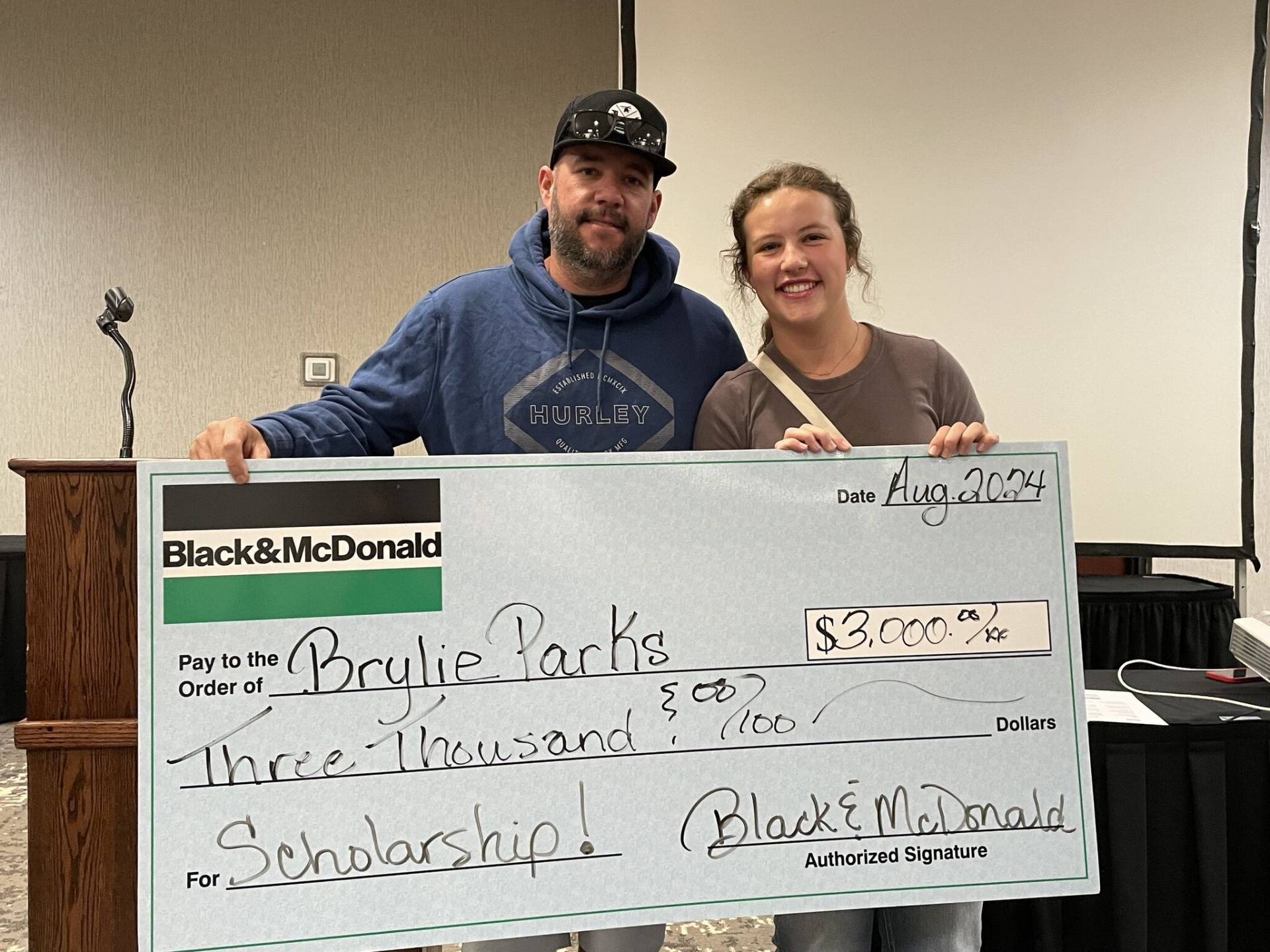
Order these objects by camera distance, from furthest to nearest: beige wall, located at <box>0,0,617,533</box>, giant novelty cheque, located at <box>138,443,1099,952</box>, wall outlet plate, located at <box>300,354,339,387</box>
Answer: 1. wall outlet plate, located at <box>300,354,339,387</box>
2. beige wall, located at <box>0,0,617,533</box>
3. giant novelty cheque, located at <box>138,443,1099,952</box>

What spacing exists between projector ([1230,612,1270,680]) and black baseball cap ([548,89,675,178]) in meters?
1.29

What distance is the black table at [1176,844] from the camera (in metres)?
1.36

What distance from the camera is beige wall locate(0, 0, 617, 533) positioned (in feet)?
12.6

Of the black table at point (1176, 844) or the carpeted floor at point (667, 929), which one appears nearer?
the black table at point (1176, 844)

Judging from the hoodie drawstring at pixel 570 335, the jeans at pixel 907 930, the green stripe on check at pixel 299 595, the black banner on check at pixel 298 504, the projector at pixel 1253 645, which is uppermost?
the hoodie drawstring at pixel 570 335

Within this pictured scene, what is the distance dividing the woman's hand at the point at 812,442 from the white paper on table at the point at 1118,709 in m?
0.63

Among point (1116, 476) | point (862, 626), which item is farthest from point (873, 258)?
point (862, 626)

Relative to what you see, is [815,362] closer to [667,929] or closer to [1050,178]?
[667,929]

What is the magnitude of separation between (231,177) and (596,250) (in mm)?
3216

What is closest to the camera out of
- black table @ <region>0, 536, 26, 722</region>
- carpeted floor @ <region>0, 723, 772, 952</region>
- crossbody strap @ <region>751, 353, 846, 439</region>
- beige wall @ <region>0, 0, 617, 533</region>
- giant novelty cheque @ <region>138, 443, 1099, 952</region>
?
giant novelty cheque @ <region>138, 443, 1099, 952</region>

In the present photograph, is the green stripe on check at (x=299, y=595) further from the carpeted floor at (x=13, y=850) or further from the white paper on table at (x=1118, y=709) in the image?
the carpeted floor at (x=13, y=850)

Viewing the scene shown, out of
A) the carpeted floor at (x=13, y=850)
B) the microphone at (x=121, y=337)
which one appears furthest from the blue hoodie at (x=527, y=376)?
the carpeted floor at (x=13, y=850)

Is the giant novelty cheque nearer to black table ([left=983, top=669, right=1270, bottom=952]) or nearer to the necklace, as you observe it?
the necklace

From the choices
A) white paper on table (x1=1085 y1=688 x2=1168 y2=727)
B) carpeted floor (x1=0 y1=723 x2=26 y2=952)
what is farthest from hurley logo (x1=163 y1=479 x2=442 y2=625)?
carpeted floor (x1=0 y1=723 x2=26 y2=952)
